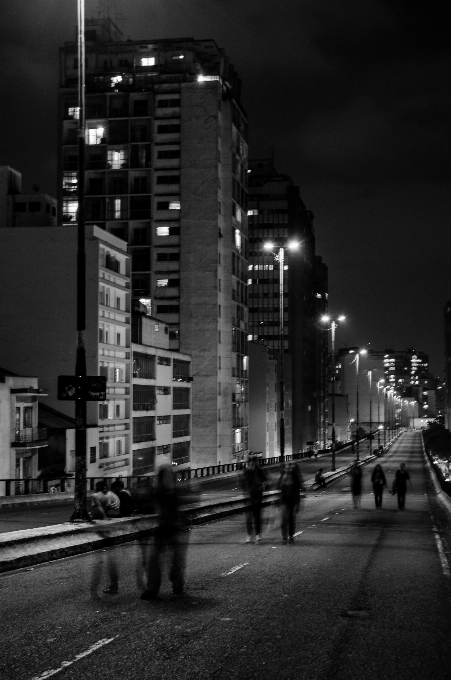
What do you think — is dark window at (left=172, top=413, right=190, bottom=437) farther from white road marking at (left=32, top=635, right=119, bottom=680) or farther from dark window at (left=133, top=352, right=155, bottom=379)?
white road marking at (left=32, top=635, right=119, bottom=680)

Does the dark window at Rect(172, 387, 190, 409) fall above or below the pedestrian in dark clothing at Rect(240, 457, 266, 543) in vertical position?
above

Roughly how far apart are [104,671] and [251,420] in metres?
122

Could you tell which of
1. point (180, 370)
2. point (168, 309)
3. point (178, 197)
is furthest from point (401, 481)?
point (178, 197)

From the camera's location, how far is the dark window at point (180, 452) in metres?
88.7

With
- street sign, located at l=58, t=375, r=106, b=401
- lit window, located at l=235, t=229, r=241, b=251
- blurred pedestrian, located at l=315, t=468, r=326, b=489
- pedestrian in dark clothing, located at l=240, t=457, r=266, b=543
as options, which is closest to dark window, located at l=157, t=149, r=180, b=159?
lit window, located at l=235, t=229, r=241, b=251

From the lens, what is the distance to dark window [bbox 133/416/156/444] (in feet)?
252

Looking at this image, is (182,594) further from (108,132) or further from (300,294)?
(300,294)

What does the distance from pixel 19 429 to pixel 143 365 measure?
2740 cm

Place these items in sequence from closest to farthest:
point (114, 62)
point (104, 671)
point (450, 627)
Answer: point (104, 671)
point (450, 627)
point (114, 62)

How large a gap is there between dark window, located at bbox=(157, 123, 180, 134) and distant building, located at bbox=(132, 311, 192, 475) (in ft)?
89.3

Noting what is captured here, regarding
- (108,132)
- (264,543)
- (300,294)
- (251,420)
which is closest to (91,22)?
(108,132)

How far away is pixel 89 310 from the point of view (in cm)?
6644

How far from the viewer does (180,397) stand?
91.9 metres

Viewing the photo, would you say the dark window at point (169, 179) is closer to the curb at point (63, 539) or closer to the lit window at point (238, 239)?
the lit window at point (238, 239)
